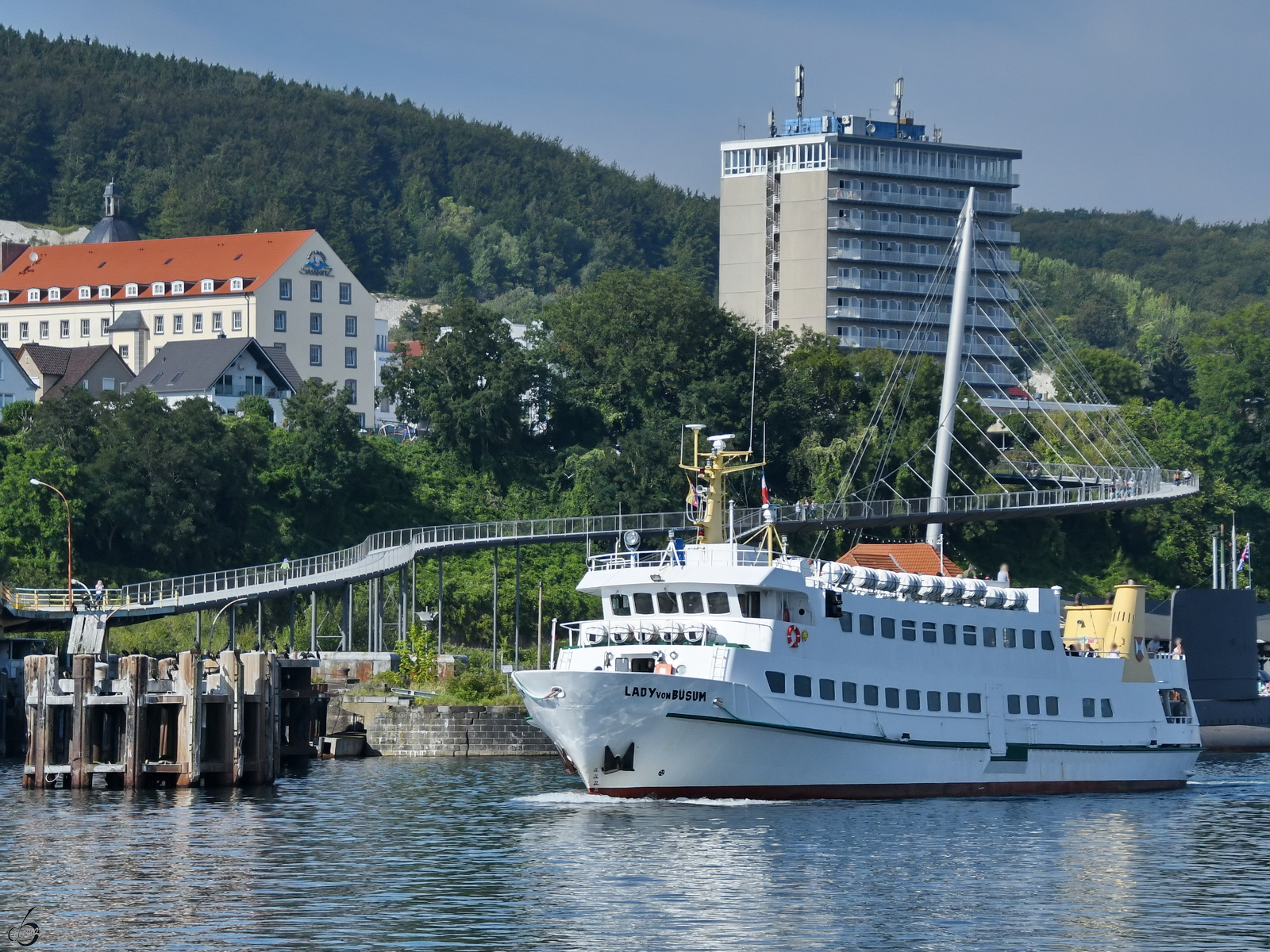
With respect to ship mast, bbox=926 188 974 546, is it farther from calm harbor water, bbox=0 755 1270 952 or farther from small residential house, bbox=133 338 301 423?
small residential house, bbox=133 338 301 423

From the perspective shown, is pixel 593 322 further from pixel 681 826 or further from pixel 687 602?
pixel 681 826

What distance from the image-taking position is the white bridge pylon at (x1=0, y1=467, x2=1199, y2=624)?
87.5 meters

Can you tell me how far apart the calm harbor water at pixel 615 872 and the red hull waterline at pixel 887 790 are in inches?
25.4

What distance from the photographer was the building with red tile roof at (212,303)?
144000 millimetres

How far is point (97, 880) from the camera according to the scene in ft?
140

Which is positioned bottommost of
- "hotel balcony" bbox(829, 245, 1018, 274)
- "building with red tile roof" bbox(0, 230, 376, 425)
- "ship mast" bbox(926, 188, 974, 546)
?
"ship mast" bbox(926, 188, 974, 546)

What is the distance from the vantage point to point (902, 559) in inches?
3012

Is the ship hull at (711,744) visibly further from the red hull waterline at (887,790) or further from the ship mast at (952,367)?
the ship mast at (952,367)

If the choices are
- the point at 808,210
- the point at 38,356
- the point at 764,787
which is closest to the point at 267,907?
the point at 764,787

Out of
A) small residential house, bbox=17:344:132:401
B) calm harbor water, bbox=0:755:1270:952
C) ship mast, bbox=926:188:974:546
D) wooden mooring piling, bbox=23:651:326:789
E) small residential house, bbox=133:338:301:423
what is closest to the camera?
calm harbor water, bbox=0:755:1270:952

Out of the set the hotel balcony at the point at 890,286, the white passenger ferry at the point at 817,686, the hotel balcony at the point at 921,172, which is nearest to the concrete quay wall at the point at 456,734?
the white passenger ferry at the point at 817,686

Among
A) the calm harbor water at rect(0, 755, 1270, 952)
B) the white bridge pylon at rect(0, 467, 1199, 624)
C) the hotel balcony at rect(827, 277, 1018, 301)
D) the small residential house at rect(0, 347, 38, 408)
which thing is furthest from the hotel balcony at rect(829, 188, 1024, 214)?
the calm harbor water at rect(0, 755, 1270, 952)

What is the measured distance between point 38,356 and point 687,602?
90.0m

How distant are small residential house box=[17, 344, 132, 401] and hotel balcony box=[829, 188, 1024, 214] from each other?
6086 centimetres
